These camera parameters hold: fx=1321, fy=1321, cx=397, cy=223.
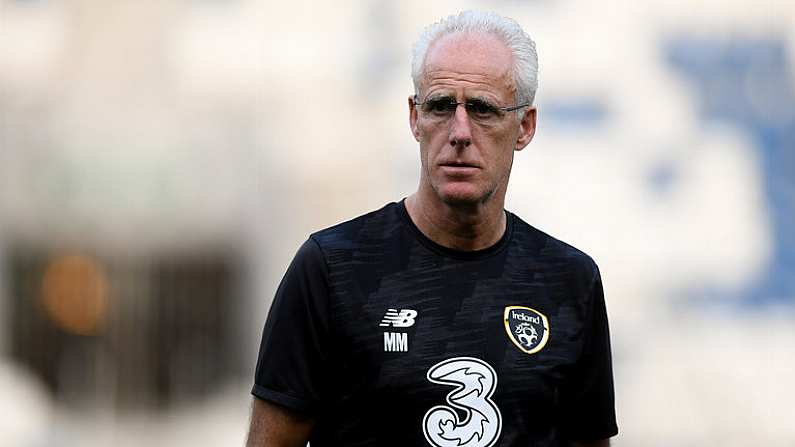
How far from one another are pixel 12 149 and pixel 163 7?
86cm

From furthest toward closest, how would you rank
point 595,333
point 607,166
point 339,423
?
1. point 607,166
2. point 595,333
3. point 339,423

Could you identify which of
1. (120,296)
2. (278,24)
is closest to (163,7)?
(278,24)

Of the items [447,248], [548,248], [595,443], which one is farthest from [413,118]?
[595,443]

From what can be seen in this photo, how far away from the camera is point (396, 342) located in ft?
7.12

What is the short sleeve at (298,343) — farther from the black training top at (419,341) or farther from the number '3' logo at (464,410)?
the number '3' logo at (464,410)

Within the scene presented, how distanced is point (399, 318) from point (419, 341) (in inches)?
2.0

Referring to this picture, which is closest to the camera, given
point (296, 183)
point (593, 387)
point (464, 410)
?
point (464, 410)

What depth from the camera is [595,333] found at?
238 cm

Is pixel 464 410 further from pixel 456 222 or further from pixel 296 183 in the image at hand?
pixel 296 183

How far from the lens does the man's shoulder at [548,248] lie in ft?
7.79

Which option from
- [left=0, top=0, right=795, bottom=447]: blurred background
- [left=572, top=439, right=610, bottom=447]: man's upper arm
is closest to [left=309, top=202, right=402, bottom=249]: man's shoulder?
[left=572, top=439, right=610, bottom=447]: man's upper arm

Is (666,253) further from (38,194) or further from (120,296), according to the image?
(38,194)

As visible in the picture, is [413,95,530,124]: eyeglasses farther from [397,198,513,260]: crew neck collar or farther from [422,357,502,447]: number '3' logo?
[422,357,502,447]: number '3' logo

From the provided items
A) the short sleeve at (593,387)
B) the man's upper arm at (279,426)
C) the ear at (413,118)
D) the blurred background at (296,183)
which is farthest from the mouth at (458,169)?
the blurred background at (296,183)
